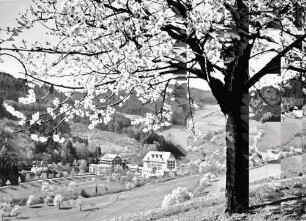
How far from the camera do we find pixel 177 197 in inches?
227

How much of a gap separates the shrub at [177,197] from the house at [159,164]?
289 mm

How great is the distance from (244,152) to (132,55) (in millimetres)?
1859

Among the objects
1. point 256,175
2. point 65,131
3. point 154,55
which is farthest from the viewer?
point 256,175

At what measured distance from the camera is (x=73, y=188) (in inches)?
216

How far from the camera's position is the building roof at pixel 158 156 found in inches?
224

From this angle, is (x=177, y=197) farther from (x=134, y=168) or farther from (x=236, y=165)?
(x=236, y=165)

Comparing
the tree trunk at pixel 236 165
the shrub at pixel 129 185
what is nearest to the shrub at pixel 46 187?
the shrub at pixel 129 185

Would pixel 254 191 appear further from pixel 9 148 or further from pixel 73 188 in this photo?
pixel 9 148

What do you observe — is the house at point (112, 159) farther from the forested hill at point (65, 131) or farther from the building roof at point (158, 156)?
the building roof at point (158, 156)

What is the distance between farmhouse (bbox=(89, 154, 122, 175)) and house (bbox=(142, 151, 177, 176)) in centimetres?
41

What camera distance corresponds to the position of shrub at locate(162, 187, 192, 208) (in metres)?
5.75

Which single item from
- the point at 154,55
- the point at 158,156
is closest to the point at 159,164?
the point at 158,156

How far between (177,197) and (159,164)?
0.58 meters

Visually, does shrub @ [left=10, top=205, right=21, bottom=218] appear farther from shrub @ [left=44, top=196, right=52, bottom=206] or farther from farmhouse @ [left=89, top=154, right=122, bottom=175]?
farmhouse @ [left=89, top=154, right=122, bottom=175]
